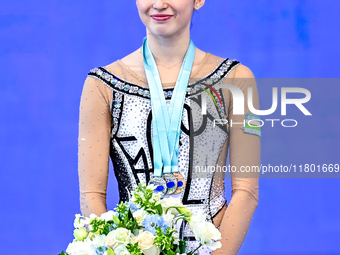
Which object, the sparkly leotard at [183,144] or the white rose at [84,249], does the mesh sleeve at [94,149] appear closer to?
the sparkly leotard at [183,144]

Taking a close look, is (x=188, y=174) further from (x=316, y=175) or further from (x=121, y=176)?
(x=316, y=175)

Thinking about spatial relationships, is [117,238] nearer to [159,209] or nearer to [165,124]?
[159,209]

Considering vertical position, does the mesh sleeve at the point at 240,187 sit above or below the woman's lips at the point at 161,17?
below

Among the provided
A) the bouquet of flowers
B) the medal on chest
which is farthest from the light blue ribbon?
the bouquet of flowers

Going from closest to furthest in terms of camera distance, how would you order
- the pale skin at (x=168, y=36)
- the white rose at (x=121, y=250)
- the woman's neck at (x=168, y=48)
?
the white rose at (x=121, y=250)
the pale skin at (x=168, y=36)
the woman's neck at (x=168, y=48)

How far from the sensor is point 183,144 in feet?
6.30

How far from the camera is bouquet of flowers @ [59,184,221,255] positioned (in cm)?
128

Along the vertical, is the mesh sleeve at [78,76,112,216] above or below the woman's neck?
below

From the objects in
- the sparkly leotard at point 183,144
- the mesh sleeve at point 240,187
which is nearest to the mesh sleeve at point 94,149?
the sparkly leotard at point 183,144

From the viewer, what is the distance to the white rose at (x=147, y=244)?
1270 millimetres

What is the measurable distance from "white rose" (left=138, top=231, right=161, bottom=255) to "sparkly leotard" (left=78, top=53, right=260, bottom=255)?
60cm

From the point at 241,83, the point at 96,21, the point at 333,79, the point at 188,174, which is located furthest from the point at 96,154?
the point at 333,79

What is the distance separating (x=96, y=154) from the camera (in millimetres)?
1888

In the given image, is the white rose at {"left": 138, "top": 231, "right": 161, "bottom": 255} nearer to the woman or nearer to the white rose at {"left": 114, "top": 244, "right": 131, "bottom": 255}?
the white rose at {"left": 114, "top": 244, "right": 131, "bottom": 255}
